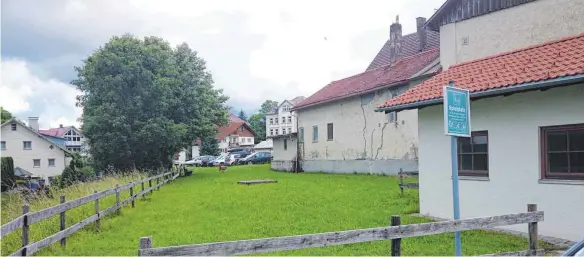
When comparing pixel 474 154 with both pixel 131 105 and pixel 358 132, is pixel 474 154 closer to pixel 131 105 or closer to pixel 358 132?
pixel 358 132

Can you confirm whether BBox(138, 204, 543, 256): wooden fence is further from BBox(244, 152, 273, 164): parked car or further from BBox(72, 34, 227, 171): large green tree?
BBox(244, 152, 273, 164): parked car

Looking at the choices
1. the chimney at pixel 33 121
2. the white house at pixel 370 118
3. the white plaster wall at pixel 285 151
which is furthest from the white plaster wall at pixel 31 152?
the white house at pixel 370 118

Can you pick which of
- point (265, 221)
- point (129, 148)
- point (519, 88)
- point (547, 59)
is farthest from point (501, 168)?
point (129, 148)

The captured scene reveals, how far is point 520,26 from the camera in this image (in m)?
15.5

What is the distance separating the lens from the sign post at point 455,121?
5.83m

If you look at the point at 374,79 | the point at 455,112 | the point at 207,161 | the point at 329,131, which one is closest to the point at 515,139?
the point at 455,112

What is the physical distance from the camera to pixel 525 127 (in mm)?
9930

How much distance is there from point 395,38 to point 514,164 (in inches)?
954

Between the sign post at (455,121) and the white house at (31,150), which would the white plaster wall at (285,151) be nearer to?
the white house at (31,150)

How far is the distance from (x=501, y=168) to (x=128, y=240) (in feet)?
25.8

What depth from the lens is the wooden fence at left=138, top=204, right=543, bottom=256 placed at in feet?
14.7

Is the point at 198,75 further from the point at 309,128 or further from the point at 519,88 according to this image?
the point at 519,88

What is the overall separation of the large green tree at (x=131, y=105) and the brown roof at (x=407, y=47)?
13878 millimetres

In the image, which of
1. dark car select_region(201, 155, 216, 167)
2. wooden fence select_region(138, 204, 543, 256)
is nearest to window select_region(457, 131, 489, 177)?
wooden fence select_region(138, 204, 543, 256)
